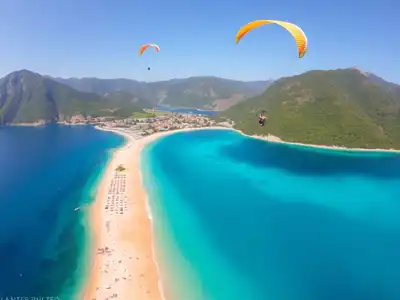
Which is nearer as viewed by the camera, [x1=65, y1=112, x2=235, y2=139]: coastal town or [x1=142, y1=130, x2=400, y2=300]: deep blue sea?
[x1=142, y1=130, x2=400, y2=300]: deep blue sea

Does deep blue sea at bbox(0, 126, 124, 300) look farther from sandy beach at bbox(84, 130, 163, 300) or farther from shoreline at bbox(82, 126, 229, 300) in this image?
sandy beach at bbox(84, 130, 163, 300)

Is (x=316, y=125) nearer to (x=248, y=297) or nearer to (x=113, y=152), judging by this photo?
(x=113, y=152)

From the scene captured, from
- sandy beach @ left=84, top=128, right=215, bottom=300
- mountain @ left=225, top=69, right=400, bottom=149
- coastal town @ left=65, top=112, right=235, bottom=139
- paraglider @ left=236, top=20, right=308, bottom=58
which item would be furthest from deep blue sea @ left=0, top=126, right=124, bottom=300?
mountain @ left=225, top=69, right=400, bottom=149

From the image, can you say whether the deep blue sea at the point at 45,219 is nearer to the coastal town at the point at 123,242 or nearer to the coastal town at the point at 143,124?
the coastal town at the point at 123,242

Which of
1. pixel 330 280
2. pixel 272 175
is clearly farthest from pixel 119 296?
pixel 272 175

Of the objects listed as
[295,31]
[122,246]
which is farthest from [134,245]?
[295,31]

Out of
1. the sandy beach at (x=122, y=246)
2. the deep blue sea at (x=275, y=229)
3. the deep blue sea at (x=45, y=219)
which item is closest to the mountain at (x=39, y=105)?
the deep blue sea at (x=45, y=219)

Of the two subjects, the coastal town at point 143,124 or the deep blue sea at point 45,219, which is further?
the coastal town at point 143,124
